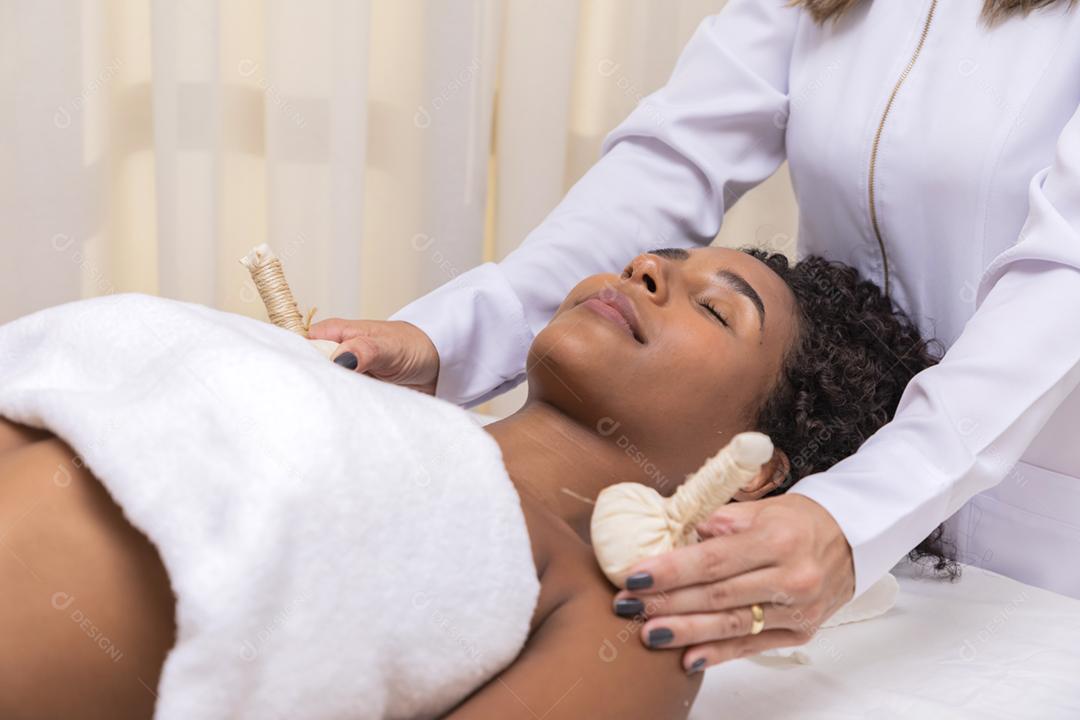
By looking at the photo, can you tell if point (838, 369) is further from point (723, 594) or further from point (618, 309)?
point (723, 594)

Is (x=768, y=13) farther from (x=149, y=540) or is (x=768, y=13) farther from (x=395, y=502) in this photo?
(x=149, y=540)

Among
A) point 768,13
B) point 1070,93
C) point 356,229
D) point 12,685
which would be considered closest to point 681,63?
point 768,13

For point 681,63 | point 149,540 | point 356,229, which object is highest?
point 681,63

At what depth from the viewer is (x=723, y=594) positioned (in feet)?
3.69

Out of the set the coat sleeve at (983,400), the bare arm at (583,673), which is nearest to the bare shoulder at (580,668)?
the bare arm at (583,673)

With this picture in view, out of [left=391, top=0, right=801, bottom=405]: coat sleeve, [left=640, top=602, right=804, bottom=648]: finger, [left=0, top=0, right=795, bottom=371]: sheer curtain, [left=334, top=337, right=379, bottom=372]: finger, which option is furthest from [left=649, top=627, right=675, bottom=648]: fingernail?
[left=0, top=0, right=795, bottom=371]: sheer curtain

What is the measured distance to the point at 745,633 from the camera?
45.4 inches

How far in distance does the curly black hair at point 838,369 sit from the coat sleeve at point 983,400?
168mm

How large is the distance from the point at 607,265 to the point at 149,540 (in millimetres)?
958

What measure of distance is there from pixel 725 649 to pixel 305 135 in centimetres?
177

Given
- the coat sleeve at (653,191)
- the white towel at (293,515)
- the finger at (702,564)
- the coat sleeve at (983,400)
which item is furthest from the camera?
the coat sleeve at (653,191)

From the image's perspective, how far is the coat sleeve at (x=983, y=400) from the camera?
1270 mm

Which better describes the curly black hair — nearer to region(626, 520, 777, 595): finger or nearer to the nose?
the nose

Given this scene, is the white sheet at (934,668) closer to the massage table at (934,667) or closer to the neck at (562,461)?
the massage table at (934,667)
